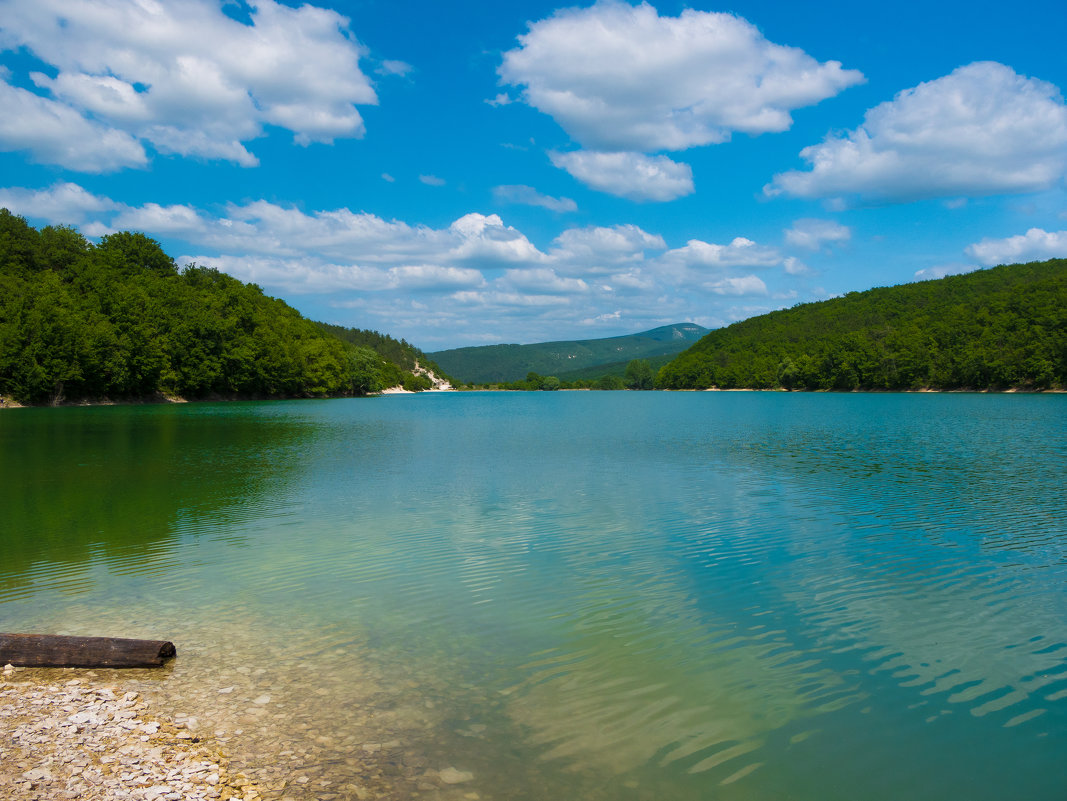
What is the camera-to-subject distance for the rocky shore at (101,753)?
4.86 meters

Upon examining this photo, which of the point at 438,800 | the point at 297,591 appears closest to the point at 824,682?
the point at 438,800

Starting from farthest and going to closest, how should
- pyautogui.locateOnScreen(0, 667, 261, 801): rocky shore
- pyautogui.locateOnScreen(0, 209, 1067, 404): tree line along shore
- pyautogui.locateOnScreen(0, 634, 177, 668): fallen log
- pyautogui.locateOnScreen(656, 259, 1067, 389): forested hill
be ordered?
pyautogui.locateOnScreen(656, 259, 1067, 389): forested hill, pyautogui.locateOnScreen(0, 209, 1067, 404): tree line along shore, pyautogui.locateOnScreen(0, 634, 177, 668): fallen log, pyautogui.locateOnScreen(0, 667, 261, 801): rocky shore

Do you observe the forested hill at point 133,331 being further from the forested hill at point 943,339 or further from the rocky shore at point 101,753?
the forested hill at point 943,339

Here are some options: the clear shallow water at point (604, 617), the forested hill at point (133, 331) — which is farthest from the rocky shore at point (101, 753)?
the forested hill at point (133, 331)

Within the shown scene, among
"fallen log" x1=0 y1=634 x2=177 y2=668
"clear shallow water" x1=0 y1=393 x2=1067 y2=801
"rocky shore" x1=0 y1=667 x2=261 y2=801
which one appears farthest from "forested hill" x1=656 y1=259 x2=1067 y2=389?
"rocky shore" x1=0 y1=667 x2=261 y2=801

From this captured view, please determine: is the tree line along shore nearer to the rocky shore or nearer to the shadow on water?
the shadow on water

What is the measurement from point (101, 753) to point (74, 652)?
2470 mm

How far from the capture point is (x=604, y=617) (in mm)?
9195

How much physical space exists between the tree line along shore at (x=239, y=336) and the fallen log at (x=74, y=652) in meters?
75.7

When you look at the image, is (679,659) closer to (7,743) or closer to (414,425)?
(7,743)

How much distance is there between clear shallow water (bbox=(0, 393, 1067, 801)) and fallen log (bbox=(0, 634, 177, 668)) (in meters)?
0.43

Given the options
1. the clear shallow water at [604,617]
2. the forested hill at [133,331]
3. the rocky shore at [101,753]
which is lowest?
the clear shallow water at [604,617]

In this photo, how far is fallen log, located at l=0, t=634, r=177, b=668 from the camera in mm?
7305

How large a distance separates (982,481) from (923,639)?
1460 centimetres
